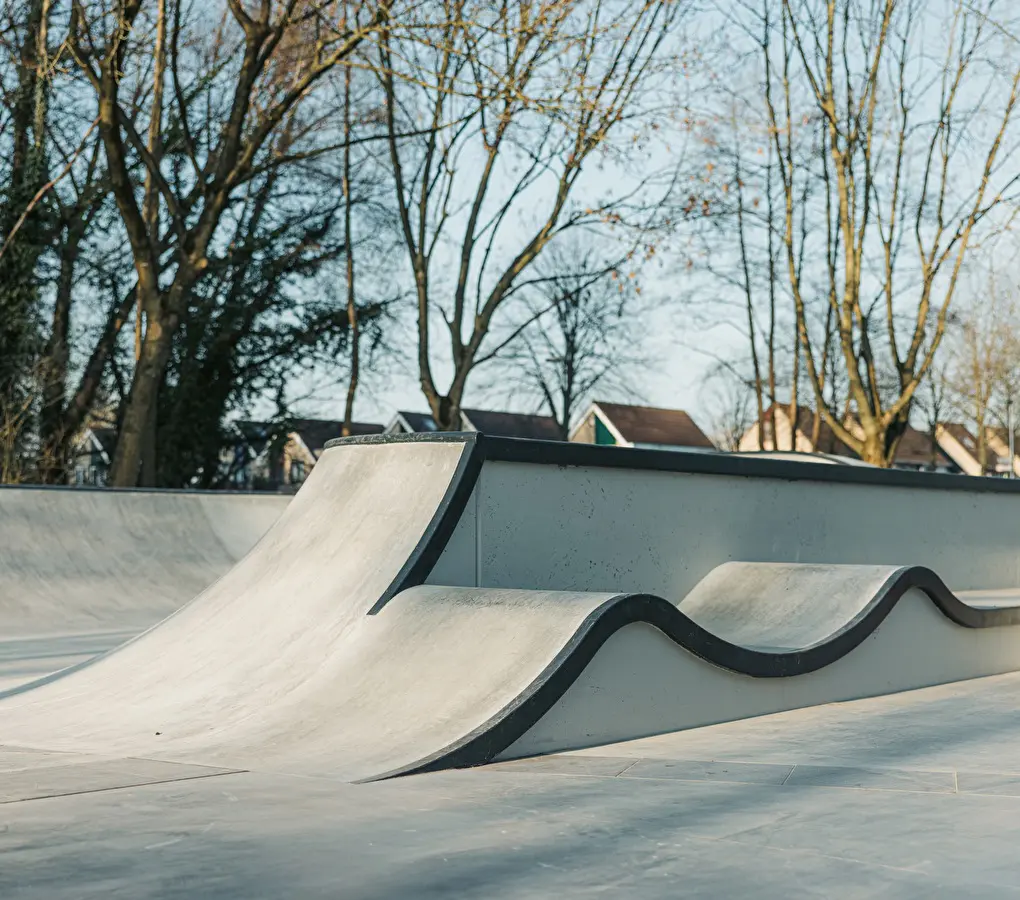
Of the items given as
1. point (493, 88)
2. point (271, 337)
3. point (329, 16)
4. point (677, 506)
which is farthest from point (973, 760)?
point (271, 337)

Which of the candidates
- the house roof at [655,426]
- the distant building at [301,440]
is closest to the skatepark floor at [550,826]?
the distant building at [301,440]

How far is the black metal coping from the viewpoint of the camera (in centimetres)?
645

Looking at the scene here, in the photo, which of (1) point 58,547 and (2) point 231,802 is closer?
(2) point 231,802

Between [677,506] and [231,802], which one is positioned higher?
[677,506]

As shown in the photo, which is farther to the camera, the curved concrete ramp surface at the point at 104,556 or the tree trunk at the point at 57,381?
Result: the tree trunk at the point at 57,381

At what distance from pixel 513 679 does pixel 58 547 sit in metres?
7.60

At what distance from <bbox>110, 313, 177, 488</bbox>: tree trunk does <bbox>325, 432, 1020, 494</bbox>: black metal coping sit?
8341 mm

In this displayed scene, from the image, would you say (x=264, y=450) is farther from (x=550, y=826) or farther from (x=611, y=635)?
(x=550, y=826)

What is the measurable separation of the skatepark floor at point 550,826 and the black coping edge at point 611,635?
0.32 feet

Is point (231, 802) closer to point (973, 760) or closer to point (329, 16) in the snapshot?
point (973, 760)

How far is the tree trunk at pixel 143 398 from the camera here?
1497cm

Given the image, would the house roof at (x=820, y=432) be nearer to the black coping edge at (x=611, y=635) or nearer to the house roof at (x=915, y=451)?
the house roof at (x=915, y=451)

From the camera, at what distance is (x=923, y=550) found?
991 centimetres

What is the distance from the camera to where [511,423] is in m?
65.4
